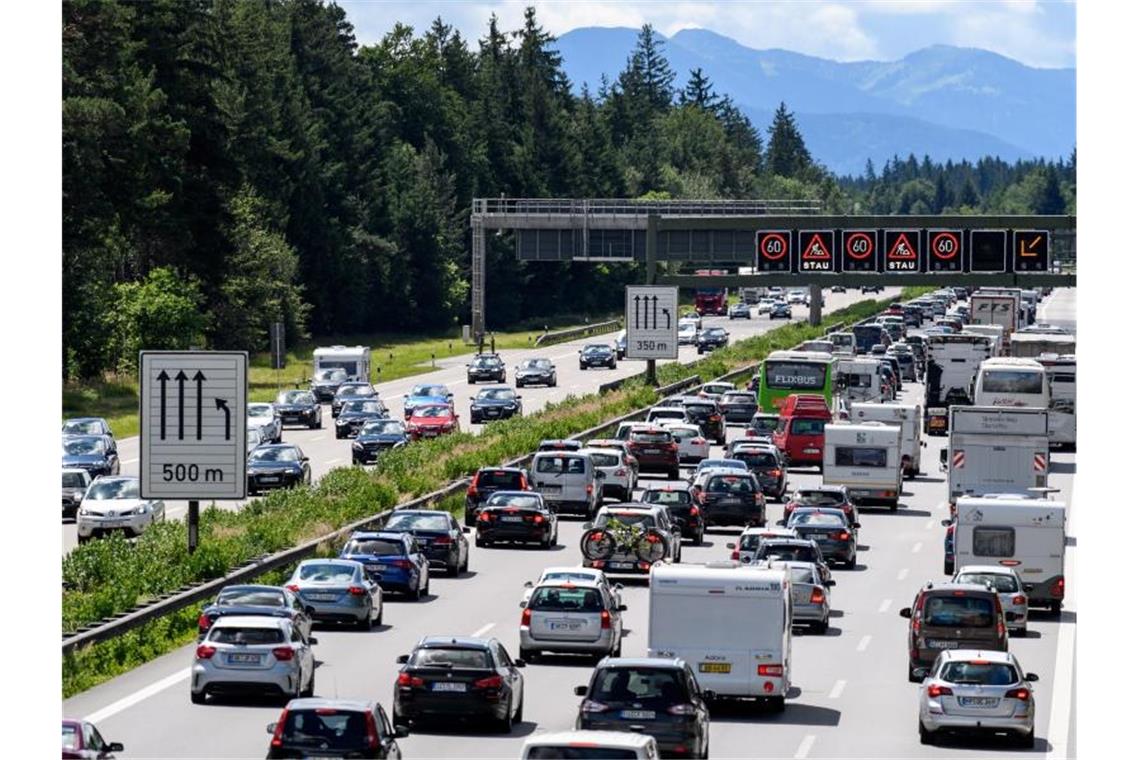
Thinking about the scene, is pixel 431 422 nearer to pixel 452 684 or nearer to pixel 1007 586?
pixel 1007 586

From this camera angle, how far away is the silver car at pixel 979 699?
32.2 metres

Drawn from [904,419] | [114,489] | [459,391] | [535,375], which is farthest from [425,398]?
[114,489]

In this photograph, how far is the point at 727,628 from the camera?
3469 centimetres

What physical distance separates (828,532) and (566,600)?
15.5 metres

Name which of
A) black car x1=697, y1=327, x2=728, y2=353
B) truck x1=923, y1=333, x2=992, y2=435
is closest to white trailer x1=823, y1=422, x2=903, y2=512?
truck x1=923, y1=333, x2=992, y2=435

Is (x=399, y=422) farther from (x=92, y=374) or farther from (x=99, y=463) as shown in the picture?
(x=92, y=374)

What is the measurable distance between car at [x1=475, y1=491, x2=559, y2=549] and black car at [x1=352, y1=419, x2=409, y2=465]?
16093 mm

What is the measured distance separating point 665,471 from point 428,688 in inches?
1624

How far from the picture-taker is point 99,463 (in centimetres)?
6469

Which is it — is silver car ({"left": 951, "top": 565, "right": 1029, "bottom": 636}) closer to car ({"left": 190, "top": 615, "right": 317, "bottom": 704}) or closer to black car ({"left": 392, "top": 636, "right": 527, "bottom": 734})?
black car ({"left": 392, "top": 636, "right": 527, "bottom": 734})

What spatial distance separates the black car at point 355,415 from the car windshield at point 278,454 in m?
16.2

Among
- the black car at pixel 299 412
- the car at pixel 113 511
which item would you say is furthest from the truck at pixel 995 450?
the black car at pixel 299 412

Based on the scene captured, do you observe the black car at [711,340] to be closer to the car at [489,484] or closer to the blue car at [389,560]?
the car at [489,484]

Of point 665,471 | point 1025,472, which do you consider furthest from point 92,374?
point 1025,472
